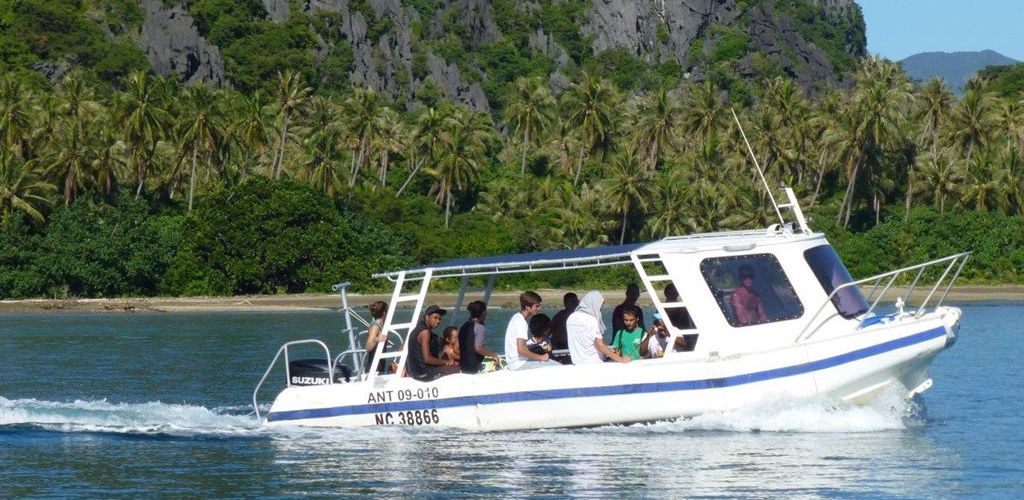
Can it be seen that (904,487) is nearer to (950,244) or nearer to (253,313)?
(253,313)

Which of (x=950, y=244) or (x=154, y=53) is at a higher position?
(x=154, y=53)

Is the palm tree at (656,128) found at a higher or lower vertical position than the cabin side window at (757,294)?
higher

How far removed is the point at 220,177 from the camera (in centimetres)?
8425

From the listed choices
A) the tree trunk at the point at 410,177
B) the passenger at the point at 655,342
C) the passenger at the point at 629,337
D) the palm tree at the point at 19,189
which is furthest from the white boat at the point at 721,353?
the tree trunk at the point at 410,177

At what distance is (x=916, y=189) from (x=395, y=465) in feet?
243

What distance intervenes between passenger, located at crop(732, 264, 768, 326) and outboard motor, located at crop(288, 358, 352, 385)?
4.81 metres

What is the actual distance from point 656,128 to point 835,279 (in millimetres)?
76877

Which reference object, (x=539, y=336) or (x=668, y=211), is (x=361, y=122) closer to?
(x=668, y=211)

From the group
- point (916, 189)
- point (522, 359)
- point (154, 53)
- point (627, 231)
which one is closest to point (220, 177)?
point (627, 231)

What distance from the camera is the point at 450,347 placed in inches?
702

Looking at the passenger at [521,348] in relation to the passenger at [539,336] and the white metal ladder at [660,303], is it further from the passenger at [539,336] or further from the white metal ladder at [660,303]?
the white metal ladder at [660,303]

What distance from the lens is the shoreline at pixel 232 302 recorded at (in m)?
65.9

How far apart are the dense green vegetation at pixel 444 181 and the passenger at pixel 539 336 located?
166 ft

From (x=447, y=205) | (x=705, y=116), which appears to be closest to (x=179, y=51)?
(x=447, y=205)
